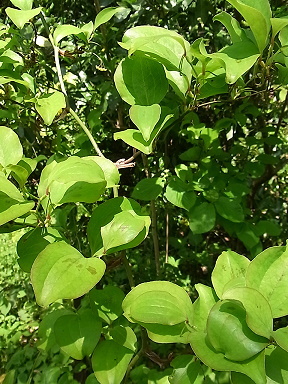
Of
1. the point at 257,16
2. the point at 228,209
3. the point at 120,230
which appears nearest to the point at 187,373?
the point at 120,230

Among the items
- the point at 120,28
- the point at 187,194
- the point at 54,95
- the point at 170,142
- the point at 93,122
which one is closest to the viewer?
the point at 54,95

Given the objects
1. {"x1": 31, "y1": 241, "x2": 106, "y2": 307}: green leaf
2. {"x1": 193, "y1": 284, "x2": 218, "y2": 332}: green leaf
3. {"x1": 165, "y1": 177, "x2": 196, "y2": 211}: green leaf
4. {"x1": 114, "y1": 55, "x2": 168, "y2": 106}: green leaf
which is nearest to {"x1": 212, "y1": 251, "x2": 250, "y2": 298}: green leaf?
{"x1": 193, "y1": 284, "x2": 218, "y2": 332}: green leaf

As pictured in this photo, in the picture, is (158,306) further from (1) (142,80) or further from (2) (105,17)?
(2) (105,17)

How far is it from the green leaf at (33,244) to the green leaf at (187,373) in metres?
0.24

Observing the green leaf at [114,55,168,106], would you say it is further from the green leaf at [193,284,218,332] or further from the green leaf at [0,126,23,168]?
the green leaf at [193,284,218,332]

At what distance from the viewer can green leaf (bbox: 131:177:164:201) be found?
0.87 meters

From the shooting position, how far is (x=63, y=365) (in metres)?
1.38

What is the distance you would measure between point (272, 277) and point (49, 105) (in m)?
0.45

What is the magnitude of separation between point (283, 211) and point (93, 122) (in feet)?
3.59

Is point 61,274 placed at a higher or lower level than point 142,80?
lower

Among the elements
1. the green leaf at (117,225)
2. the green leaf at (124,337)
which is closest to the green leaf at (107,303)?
the green leaf at (124,337)

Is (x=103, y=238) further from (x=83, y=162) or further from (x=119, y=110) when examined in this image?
(x=119, y=110)

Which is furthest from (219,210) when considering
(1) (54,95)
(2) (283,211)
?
(2) (283,211)

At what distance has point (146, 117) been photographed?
595 mm
